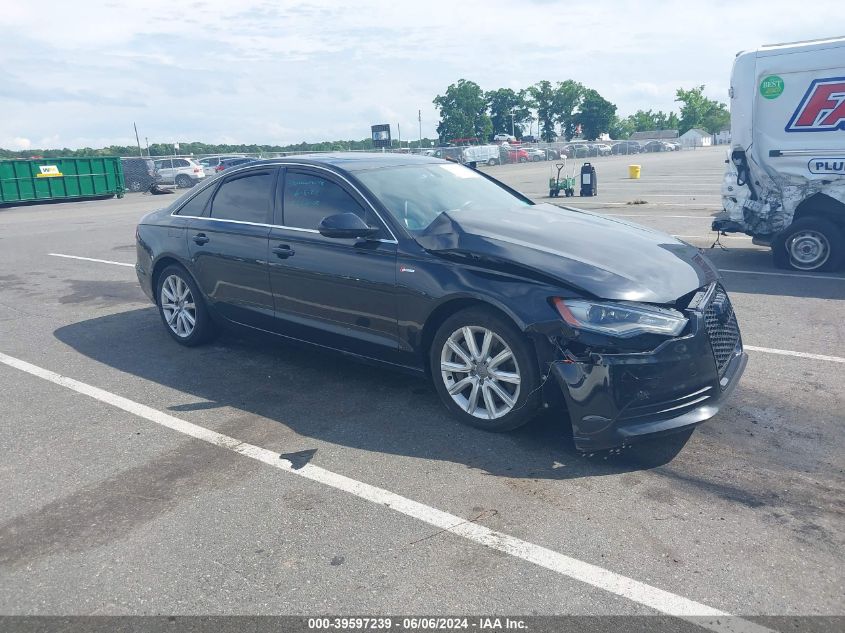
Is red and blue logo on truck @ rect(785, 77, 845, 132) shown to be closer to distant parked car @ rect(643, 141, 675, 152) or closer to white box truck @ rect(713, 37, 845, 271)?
white box truck @ rect(713, 37, 845, 271)

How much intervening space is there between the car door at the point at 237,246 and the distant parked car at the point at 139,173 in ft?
111

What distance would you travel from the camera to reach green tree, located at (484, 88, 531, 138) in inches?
4486

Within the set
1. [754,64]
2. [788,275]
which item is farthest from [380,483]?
[754,64]

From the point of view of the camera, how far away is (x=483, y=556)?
3260mm

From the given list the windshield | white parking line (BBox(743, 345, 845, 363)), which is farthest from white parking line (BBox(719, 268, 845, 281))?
the windshield

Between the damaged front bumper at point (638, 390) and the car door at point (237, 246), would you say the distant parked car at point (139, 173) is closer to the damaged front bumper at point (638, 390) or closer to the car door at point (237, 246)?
the car door at point (237, 246)

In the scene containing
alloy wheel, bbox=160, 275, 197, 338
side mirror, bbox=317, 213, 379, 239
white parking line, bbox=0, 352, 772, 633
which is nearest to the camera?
white parking line, bbox=0, 352, 772, 633

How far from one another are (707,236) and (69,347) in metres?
10.1

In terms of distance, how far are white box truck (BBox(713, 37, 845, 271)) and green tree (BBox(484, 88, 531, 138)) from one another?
352ft

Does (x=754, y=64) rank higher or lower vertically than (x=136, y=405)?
higher

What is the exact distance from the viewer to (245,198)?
5.97 meters

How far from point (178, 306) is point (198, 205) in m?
0.92

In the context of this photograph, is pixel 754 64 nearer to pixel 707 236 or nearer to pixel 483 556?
pixel 707 236

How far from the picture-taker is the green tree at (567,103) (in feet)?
383
